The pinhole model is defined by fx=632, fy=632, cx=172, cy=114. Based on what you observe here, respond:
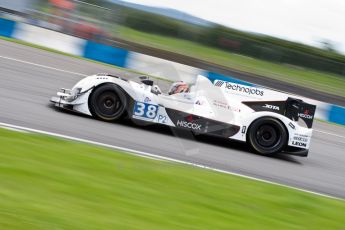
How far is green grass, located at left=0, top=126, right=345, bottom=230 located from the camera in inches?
191

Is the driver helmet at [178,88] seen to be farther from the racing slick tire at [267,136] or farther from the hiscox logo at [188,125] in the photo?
the racing slick tire at [267,136]

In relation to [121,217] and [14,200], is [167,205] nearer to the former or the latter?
[121,217]

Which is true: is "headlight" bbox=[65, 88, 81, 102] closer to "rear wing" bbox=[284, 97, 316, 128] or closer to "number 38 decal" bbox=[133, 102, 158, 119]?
"number 38 decal" bbox=[133, 102, 158, 119]

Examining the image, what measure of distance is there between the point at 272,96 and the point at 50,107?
3.44 m

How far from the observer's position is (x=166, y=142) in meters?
9.02

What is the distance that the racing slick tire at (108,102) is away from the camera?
9.23 m

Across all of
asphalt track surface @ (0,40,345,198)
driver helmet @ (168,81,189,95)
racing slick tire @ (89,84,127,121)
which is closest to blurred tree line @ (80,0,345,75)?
asphalt track surface @ (0,40,345,198)

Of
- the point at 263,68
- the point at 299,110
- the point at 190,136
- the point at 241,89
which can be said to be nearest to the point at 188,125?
A: the point at 190,136

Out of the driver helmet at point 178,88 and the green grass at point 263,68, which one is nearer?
the driver helmet at point 178,88

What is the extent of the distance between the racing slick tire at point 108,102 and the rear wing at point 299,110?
2.62 m

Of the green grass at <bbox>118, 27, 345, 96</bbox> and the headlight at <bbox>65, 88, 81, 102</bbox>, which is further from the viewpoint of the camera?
the green grass at <bbox>118, 27, 345, 96</bbox>

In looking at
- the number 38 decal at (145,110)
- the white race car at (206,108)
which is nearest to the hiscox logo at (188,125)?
the white race car at (206,108)

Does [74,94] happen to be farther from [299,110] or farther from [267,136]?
[299,110]

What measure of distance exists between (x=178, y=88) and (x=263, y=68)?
428 inches
